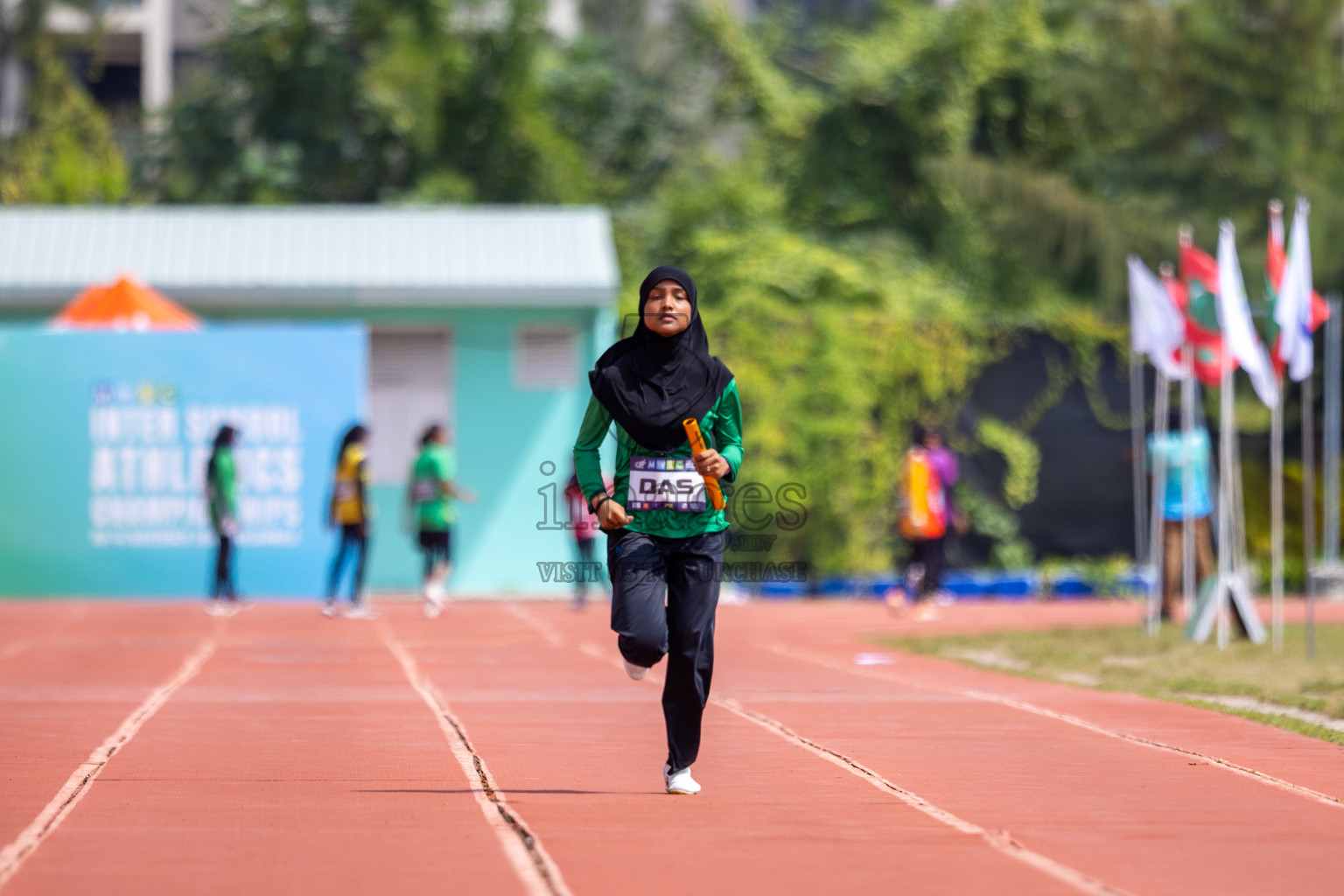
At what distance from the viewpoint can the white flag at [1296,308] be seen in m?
14.2

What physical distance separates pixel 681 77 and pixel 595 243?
78.6ft

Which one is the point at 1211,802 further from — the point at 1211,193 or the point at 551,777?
the point at 1211,193

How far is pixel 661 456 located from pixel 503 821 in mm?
1477

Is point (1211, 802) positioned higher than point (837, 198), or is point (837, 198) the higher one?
point (837, 198)

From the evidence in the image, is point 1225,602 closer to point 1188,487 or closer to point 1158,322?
point 1188,487

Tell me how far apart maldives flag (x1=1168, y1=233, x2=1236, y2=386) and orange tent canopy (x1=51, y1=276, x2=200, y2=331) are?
34.8ft

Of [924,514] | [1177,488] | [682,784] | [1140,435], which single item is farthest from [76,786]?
[1140,435]

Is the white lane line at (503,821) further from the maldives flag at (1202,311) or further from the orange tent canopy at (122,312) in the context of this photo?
the orange tent canopy at (122,312)

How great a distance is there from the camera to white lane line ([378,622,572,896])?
575cm

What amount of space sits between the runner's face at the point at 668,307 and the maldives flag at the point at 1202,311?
852 cm

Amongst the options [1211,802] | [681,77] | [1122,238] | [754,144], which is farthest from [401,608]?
[681,77]

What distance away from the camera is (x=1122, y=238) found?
31016 millimetres

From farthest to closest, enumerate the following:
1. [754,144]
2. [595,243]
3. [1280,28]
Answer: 1. [754,144]
2. [1280,28]
3. [595,243]

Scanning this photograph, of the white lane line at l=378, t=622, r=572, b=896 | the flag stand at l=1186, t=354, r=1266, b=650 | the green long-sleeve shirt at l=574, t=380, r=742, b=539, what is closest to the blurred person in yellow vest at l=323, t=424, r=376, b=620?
the white lane line at l=378, t=622, r=572, b=896
